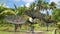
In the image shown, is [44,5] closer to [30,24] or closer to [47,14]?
[47,14]

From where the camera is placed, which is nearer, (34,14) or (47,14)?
(34,14)

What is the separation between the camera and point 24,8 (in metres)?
16.8

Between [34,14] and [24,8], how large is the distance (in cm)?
98

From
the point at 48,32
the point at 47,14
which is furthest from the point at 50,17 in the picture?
the point at 48,32

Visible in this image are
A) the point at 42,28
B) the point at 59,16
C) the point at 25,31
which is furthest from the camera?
the point at 42,28

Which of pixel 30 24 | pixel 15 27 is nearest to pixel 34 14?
pixel 30 24

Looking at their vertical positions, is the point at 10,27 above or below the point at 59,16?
below

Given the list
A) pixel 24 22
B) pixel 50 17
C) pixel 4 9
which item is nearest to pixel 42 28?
pixel 50 17

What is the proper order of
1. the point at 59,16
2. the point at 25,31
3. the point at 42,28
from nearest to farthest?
the point at 59,16 < the point at 25,31 < the point at 42,28

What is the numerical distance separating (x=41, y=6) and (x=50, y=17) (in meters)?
1.30

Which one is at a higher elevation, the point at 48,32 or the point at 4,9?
the point at 4,9

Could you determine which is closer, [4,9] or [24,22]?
[24,22]

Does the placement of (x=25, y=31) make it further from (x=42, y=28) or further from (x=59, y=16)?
(x=59, y=16)

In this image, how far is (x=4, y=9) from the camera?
17766 millimetres
